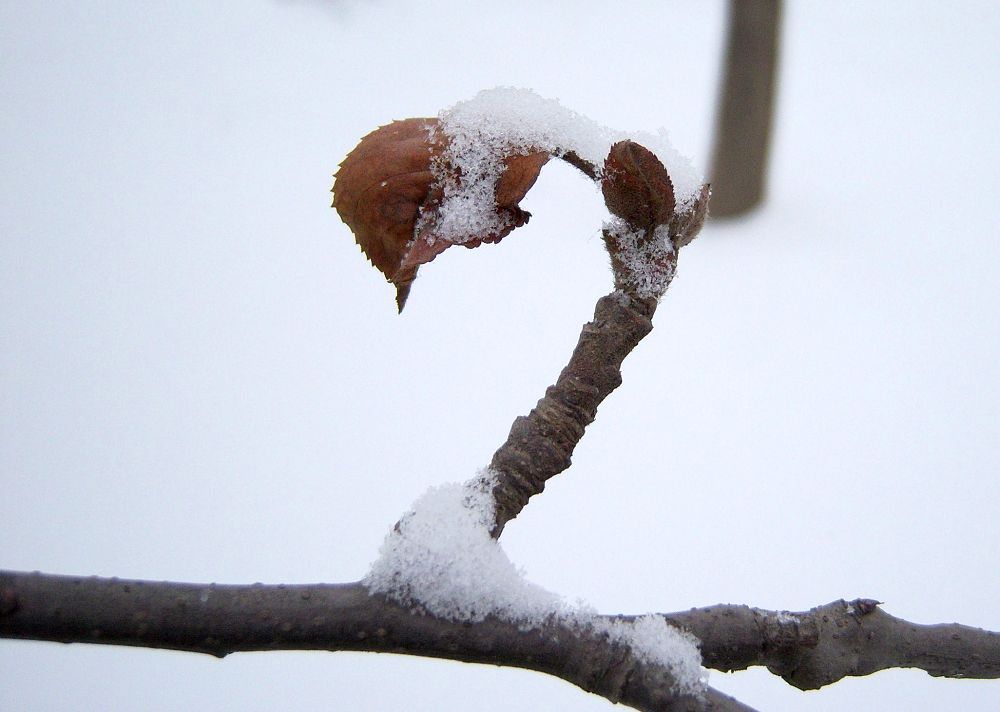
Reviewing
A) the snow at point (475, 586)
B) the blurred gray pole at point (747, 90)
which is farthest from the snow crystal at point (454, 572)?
the blurred gray pole at point (747, 90)

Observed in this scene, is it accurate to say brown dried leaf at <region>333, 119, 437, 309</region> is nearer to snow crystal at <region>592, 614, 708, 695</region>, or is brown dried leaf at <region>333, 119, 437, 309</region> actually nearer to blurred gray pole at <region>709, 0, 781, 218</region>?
snow crystal at <region>592, 614, 708, 695</region>

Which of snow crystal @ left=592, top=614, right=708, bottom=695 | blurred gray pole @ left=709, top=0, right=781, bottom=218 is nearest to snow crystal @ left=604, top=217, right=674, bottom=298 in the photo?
snow crystal @ left=592, top=614, right=708, bottom=695

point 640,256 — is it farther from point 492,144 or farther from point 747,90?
point 747,90

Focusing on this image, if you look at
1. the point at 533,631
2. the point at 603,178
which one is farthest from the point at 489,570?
the point at 603,178

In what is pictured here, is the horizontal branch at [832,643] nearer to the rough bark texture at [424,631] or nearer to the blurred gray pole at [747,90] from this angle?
the rough bark texture at [424,631]

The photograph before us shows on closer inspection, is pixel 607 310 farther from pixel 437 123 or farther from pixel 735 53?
pixel 735 53

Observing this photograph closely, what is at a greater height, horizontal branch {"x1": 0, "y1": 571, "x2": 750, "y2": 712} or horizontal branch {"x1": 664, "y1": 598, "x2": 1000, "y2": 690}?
horizontal branch {"x1": 664, "y1": 598, "x2": 1000, "y2": 690}
